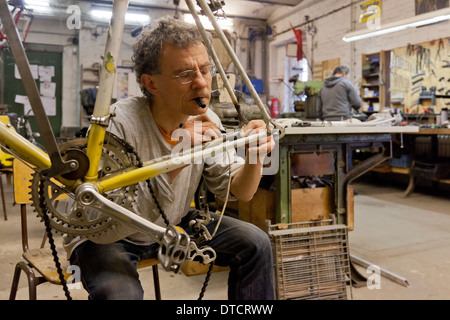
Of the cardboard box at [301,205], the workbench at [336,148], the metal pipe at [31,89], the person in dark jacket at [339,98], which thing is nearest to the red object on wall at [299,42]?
the person in dark jacket at [339,98]

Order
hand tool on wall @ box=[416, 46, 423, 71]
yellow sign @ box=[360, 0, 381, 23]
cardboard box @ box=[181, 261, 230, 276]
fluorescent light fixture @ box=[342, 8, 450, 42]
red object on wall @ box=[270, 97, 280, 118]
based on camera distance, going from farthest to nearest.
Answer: red object on wall @ box=[270, 97, 280, 118] → yellow sign @ box=[360, 0, 381, 23] → hand tool on wall @ box=[416, 46, 423, 71] → fluorescent light fixture @ box=[342, 8, 450, 42] → cardboard box @ box=[181, 261, 230, 276]

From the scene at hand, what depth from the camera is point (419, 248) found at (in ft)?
9.74

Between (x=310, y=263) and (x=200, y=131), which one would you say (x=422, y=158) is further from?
(x=200, y=131)

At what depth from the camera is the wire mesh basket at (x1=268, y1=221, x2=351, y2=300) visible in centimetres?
193

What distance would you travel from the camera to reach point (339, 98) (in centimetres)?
518

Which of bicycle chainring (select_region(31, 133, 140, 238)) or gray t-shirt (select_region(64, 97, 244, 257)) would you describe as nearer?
bicycle chainring (select_region(31, 133, 140, 238))

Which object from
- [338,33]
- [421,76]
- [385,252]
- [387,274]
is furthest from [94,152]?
[338,33]

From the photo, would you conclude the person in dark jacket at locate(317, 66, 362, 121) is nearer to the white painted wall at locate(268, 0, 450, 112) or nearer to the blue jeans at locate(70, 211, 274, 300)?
the white painted wall at locate(268, 0, 450, 112)

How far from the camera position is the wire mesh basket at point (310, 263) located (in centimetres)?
193

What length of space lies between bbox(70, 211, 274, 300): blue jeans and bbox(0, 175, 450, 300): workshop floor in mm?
957

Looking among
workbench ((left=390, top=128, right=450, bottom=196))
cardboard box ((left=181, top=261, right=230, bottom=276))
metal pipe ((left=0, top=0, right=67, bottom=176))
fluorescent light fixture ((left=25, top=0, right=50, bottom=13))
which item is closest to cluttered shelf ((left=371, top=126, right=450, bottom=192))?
workbench ((left=390, top=128, right=450, bottom=196))

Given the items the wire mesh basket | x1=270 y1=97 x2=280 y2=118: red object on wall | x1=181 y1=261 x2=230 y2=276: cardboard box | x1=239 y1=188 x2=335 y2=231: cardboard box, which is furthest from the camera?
x1=270 y1=97 x2=280 y2=118: red object on wall
